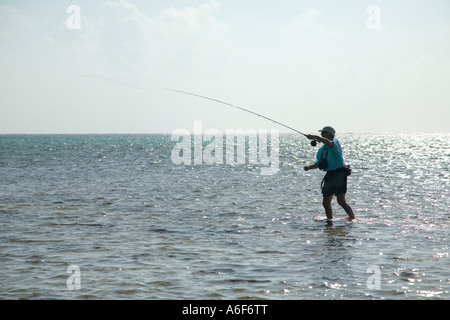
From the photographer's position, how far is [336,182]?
11.7 metres

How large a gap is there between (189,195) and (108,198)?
272cm

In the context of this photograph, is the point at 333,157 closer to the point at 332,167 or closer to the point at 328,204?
the point at 332,167

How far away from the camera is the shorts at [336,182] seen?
11.7m

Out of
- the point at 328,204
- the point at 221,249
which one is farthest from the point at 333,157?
the point at 221,249

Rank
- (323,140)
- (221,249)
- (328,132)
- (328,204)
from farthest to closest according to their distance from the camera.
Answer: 1. (328,204)
2. (328,132)
3. (323,140)
4. (221,249)

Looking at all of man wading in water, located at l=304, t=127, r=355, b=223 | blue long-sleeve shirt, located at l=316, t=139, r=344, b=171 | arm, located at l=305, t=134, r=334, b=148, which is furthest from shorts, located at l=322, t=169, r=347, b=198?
arm, located at l=305, t=134, r=334, b=148

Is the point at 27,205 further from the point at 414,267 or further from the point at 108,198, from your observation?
the point at 414,267

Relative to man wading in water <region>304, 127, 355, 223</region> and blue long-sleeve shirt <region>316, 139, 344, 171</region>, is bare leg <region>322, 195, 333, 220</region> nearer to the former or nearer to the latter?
man wading in water <region>304, 127, 355, 223</region>

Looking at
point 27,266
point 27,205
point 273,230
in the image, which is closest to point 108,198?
point 27,205

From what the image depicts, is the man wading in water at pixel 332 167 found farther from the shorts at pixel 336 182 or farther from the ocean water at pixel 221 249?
the ocean water at pixel 221 249

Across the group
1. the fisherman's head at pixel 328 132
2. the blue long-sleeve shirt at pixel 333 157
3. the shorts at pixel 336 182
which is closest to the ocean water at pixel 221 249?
the shorts at pixel 336 182

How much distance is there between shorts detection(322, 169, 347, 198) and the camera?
11719mm

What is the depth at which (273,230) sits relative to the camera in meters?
11.1
